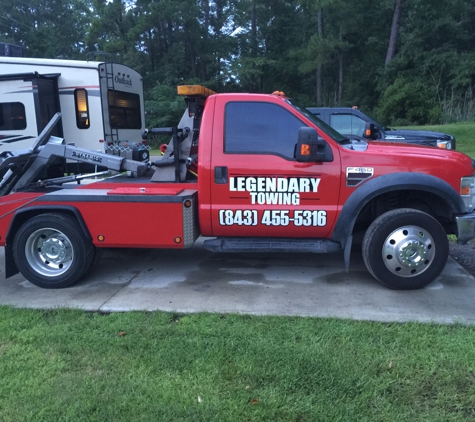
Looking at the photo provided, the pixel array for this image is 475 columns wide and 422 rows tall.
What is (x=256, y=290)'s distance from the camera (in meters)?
5.20

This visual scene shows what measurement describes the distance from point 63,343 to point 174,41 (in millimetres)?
36080

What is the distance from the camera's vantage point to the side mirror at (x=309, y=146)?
4.75 m

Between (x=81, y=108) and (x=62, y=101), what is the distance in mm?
518

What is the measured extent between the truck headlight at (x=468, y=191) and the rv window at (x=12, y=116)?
10462 millimetres

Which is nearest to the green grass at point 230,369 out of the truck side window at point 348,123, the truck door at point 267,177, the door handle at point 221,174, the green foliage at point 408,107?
the truck door at point 267,177

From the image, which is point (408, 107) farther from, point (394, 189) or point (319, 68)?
point (394, 189)

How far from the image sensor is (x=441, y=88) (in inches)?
1247

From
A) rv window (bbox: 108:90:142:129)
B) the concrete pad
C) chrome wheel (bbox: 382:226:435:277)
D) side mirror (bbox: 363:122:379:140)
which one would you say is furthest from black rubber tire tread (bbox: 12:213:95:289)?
rv window (bbox: 108:90:142:129)

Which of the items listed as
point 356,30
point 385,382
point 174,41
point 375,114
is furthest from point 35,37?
point 385,382

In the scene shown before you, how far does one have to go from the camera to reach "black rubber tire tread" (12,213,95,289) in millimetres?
5312

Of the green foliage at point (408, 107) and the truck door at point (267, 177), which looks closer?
Answer: the truck door at point (267, 177)

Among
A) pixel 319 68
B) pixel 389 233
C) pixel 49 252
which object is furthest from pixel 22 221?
pixel 319 68

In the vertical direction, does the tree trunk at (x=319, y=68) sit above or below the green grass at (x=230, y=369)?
above

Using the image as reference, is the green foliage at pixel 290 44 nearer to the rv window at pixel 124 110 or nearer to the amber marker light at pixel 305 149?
the rv window at pixel 124 110
